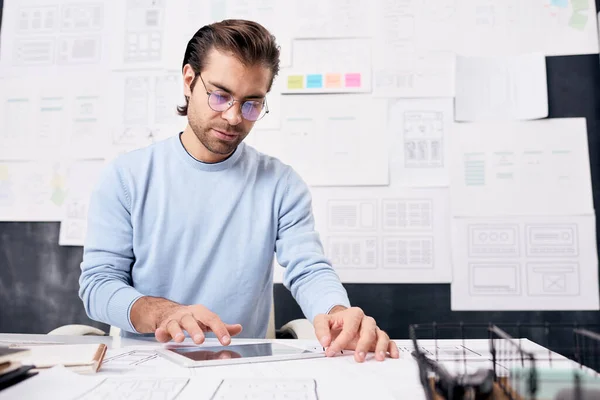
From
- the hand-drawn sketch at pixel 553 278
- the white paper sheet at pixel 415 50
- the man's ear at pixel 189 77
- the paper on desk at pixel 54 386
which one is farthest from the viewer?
the white paper sheet at pixel 415 50

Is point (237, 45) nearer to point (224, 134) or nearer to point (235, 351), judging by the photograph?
point (224, 134)

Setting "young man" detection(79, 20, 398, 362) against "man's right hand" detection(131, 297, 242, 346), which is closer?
"man's right hand" detection(131, 297, 242, 346)

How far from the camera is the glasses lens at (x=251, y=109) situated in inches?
43.6

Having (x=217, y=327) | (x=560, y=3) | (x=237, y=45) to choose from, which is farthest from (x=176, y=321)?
(x=560, y=3)

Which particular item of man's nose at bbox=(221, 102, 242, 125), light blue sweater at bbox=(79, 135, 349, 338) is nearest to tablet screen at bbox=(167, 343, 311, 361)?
light blue sweater at bbox=(79, 135, 349, 338)

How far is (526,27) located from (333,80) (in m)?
0.71

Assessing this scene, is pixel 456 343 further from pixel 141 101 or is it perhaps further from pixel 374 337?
pixel 141 101

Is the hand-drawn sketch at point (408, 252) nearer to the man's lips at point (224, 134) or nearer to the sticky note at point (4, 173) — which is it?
the man's lips at point (224, 134)

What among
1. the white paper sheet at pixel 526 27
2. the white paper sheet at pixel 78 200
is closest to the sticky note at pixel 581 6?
the white paper sheet at pixel 526 27

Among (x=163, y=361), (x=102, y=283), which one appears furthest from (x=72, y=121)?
(x=163, y=361)

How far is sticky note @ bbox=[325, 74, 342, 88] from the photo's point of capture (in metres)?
1.75

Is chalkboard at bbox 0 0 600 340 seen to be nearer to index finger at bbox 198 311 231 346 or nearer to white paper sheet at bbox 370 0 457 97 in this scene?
white paper sheet at bbox 370 0 457 97

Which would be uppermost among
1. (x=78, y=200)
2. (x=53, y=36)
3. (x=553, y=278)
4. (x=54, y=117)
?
(x=53, y=36)

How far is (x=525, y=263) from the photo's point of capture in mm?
1651
